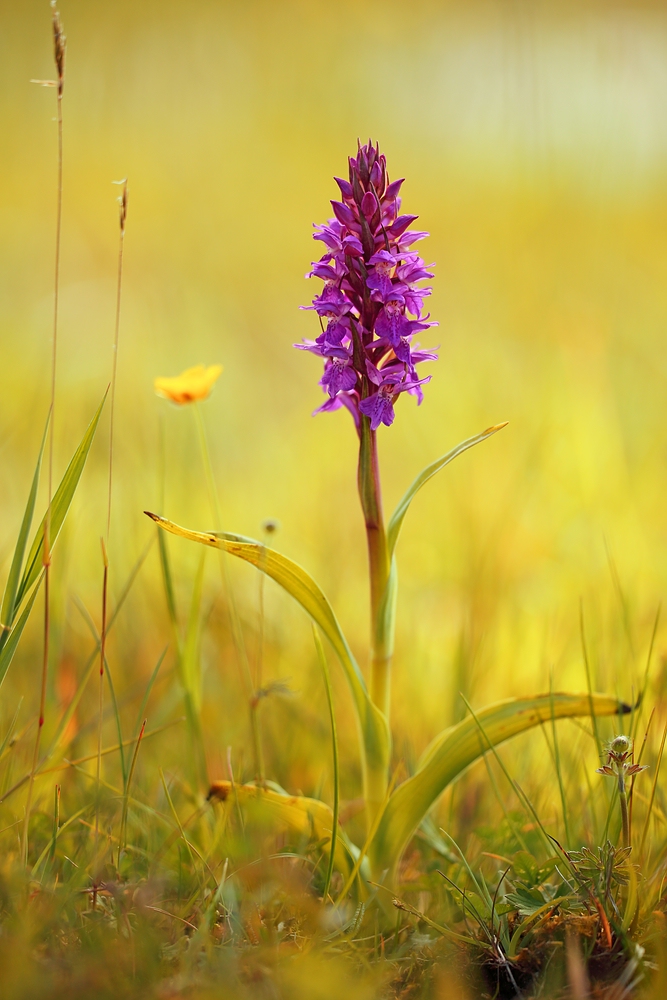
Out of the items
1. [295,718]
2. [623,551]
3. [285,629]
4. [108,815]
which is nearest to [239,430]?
[285,629]

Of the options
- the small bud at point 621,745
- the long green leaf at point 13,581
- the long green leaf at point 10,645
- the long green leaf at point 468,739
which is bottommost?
the long green leaf at point 468,739

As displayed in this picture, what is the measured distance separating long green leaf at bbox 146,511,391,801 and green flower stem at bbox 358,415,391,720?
62 mm

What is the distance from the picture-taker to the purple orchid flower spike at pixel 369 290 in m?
1.34

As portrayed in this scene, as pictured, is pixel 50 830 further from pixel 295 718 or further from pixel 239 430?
pixel 239 430

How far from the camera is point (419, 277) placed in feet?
4.48

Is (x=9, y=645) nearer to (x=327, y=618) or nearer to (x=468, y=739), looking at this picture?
(x=327, y=618)

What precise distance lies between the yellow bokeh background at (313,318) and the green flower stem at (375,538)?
56cm

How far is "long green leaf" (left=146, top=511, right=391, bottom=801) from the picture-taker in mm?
1324

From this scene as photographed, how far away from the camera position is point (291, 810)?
1.45 meters

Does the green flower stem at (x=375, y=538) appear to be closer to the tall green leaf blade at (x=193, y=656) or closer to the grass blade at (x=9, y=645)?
the tall green leaf blade at (x=193, y=656)

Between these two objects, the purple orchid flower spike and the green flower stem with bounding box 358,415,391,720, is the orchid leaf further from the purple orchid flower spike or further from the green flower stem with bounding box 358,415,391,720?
the purple orchid flower spike

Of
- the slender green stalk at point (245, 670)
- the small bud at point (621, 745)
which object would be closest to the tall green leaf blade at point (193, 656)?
the slender green stalk at point (245, 670)

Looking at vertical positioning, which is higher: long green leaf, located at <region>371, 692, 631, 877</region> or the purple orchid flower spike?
the purple orchid flower spike

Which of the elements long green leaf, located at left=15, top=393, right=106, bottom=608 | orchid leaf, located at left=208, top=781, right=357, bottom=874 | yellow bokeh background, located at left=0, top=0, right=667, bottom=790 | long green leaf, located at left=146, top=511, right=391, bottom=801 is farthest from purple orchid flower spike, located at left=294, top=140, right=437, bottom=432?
yellow bokeh background, located at left=0, top=0, right=667, bottom=790
